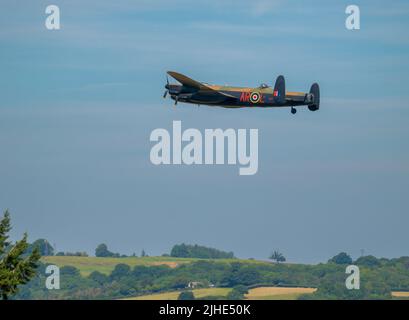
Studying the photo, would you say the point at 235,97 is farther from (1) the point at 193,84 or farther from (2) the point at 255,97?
(1) the point at 193,84

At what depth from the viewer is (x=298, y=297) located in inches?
7825

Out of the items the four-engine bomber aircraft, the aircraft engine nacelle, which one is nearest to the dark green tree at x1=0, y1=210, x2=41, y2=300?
the four-engine bomber aircraft

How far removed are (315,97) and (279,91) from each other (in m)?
4.35

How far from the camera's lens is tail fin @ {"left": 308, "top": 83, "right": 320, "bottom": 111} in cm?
8615

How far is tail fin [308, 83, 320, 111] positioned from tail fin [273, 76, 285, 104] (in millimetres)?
3014

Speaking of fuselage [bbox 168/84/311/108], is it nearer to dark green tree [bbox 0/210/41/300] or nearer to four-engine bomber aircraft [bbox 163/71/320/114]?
four-engine bomber aircraft [bbox 163/71/320/114]

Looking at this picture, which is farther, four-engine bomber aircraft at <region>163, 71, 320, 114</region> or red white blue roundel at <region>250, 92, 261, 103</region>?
red white blue roundel at <region>250, 92, 261, 103</region>

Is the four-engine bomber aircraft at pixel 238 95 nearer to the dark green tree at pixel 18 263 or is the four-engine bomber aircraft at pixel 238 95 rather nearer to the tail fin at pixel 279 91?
the tail fin at pixel 279 91

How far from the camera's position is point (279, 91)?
8394cm

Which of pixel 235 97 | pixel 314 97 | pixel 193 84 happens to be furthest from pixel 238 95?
pixel 314 97
